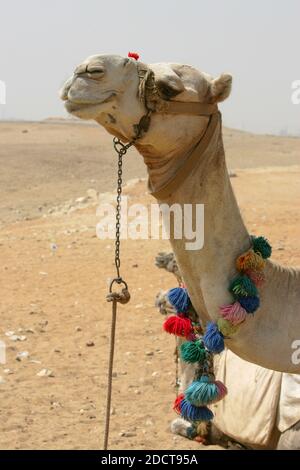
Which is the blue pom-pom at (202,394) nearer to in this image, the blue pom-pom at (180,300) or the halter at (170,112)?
the blue pom-pom at (180,300)

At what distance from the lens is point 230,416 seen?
18.2 ft

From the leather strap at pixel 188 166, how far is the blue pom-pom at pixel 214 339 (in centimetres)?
64

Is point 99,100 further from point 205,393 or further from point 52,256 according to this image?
point 52,256

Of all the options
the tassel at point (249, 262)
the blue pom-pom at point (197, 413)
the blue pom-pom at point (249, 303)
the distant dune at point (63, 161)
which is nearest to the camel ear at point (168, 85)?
the tassel at point (249, 262)

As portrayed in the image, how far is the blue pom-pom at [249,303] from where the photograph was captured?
11.9ft

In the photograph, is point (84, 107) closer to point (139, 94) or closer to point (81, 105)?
point (81, 105)

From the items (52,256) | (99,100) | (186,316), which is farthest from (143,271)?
(99,100)

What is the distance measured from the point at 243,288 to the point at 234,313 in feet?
0.40

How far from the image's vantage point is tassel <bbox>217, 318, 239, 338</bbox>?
3613 millimetres

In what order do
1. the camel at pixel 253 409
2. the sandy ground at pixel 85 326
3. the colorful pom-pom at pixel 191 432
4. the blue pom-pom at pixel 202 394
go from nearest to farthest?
the blue pom-pom at pixel 202 394 < the camel at pixel 253 409 < the colorful pom-pom at pixel 191 432 < the sandy ground at pixel 85 326

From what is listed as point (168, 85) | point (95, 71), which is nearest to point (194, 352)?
point (168, 85)

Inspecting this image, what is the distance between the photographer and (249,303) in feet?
11.9

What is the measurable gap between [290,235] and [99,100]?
8.52 meters

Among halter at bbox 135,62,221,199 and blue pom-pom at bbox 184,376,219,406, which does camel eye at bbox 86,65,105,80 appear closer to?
halter at bbox 135,62,221,199
